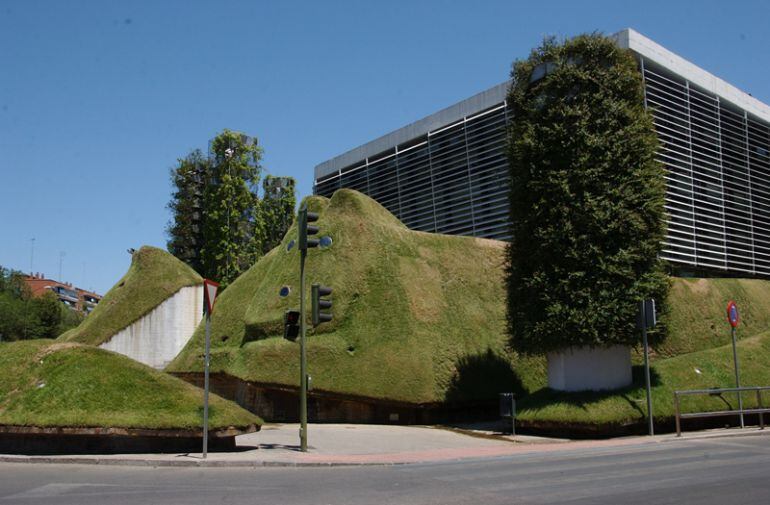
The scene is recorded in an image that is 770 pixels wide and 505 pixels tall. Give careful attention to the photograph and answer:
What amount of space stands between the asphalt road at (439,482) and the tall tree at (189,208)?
33395 millimetres

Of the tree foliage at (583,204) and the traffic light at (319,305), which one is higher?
the tree foliage at (583,204)

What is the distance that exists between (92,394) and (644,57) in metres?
26.2

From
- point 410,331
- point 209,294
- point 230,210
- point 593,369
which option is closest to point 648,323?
point 593,369

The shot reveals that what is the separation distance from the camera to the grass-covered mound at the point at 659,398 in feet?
54.9

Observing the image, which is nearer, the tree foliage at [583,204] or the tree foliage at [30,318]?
the tree foliage at [583,204]

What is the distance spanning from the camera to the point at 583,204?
707 inches

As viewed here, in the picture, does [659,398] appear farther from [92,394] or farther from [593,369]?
[92,394]

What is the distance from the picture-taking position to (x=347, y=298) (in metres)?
21.8

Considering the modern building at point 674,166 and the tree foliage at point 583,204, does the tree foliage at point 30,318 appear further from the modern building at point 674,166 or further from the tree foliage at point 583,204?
the tree foliage at point 583,204

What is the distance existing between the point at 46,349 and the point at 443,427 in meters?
11.0

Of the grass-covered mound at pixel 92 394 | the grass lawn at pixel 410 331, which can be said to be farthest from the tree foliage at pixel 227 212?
the grass-covered mound at pixel 92 394

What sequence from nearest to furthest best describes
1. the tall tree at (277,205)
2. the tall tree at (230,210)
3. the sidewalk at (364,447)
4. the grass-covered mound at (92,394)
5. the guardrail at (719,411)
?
the sidewalk at (364,447), the grass-covered mound at (92,394), the guardrail at (719,411), the tall tree at (230,210), the tall tree at (277,205)

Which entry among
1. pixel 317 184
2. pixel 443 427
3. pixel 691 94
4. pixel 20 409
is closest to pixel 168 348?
pixel 443 427

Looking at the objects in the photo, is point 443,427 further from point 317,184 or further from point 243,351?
point 317,184
